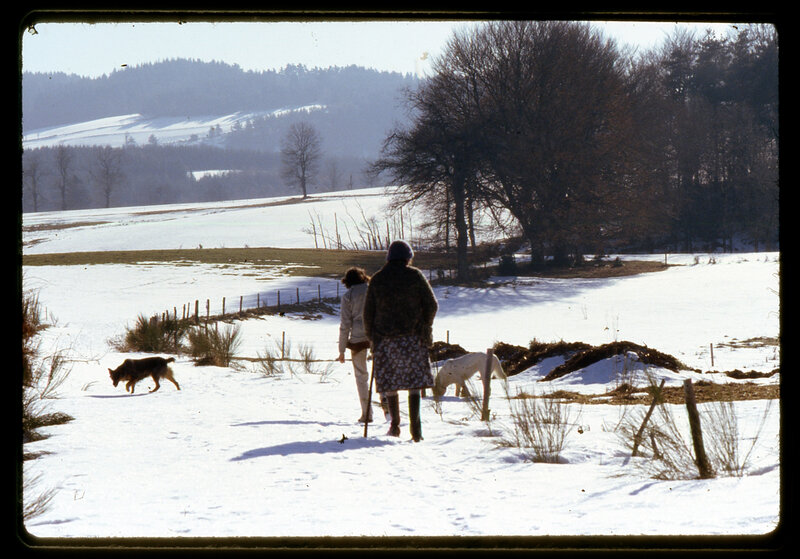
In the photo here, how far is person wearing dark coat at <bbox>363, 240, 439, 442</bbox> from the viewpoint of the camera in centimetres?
815

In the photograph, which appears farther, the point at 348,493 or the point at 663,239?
the point at 663,239

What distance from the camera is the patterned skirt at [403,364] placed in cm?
815

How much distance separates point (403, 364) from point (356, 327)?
1.16 metres

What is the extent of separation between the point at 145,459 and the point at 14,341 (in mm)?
3715

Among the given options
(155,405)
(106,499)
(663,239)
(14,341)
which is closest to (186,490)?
(106,499)

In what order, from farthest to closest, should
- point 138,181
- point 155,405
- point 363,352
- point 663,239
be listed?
point 138,181 < point 663,239 < point 155,405 < point 363,352

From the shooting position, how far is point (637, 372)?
47.0 feet

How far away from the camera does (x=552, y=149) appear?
37812 millimetres

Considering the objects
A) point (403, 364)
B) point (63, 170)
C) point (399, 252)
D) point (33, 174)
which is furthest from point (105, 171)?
point (403, 364)

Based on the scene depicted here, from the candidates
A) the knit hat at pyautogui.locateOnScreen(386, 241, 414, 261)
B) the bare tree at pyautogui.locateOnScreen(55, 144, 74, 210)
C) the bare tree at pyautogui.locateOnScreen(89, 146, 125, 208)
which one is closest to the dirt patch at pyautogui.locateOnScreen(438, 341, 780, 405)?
the knit hat at pyautogui.locateOnScreen(386, 241, 414, 261)

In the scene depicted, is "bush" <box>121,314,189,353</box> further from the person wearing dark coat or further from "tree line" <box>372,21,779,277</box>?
"tree line" <box>372,21,779,277</box>

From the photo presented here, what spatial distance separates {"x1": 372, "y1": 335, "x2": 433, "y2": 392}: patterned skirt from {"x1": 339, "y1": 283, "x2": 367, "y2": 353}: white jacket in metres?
0.87

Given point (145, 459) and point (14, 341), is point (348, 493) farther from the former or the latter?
point (14, 341)

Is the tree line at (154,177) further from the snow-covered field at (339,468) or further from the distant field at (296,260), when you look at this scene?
the snow-covered field at (339,468)
